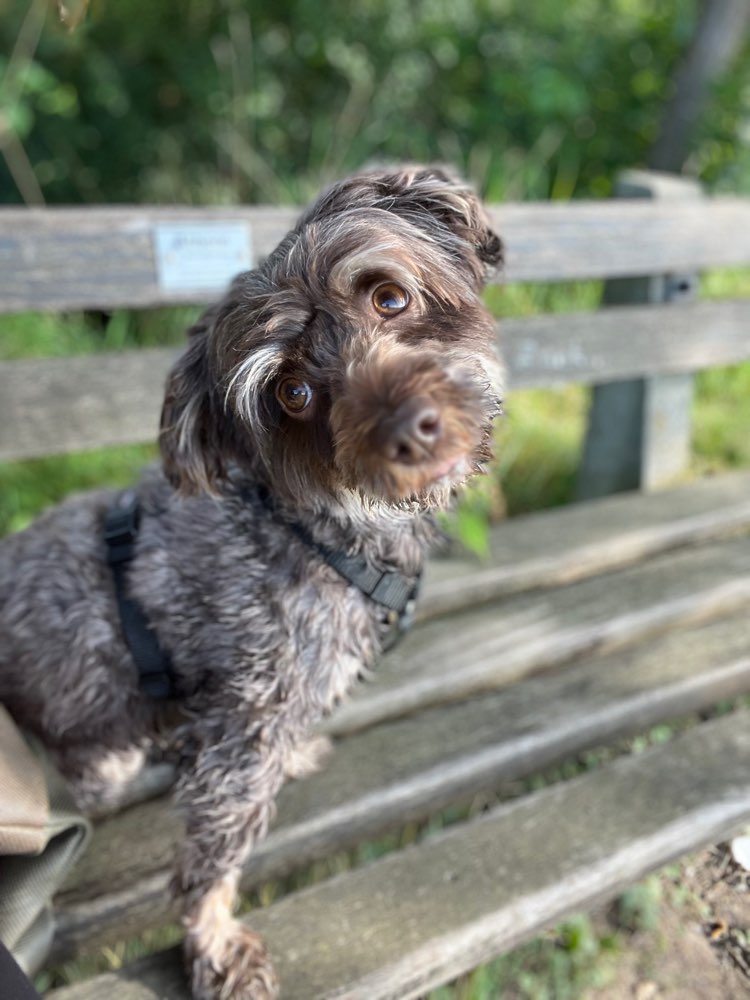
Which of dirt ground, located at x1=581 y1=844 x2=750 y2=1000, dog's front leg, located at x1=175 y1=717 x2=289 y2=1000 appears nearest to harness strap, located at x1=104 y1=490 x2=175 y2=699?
dog's front leg, located at x1=175 y1=717 x2=289 y2=1000

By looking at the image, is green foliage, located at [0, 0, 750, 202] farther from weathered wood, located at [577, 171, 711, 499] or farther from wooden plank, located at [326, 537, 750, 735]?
wooden plank, located at [326, 537, 750, 735]

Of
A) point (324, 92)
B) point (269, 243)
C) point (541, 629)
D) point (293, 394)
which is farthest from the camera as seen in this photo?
point (324, 92)

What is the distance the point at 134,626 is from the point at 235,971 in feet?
2.48

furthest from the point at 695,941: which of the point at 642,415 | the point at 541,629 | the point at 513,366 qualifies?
the point at 642,415

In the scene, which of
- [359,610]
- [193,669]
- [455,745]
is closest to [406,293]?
[359,610]

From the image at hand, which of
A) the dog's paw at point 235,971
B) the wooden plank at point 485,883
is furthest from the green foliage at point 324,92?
the dog's paw at point 235,971

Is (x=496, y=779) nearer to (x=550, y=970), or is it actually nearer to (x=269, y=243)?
(x=550, y=970)

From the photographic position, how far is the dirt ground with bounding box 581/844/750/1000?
4.97ft

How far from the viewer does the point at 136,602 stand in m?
1.88

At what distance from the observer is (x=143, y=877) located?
1.91 metres

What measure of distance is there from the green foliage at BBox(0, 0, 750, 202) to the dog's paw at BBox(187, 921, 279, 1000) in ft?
15.8

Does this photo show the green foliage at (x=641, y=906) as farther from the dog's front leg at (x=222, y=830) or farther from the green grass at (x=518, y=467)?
the dog's front leg at (x=222, y=830)

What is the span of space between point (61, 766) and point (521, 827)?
1152 millimetres

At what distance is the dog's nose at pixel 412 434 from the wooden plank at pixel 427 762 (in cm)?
112
